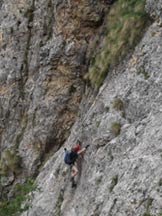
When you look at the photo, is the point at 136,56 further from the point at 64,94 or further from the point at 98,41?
the point at 64,94

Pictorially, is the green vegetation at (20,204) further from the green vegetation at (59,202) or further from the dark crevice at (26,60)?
the dark crevice at (26,60)

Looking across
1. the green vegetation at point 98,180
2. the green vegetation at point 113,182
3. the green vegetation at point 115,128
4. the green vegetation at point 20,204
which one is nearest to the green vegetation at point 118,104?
the green vegetation at point 115,128

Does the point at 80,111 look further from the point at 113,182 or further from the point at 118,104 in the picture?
the point at 113,182

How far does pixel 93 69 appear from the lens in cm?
3042

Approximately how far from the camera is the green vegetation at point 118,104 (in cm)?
2484

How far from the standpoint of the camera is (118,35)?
94.0ft

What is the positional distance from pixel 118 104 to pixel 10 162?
13400mm

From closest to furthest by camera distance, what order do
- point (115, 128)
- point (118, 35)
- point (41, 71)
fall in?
point (115, 128)
point (118, 35)
point (41, 71)

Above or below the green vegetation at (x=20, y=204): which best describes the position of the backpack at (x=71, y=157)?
above

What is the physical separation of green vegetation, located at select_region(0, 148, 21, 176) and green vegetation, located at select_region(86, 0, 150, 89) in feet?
28.5

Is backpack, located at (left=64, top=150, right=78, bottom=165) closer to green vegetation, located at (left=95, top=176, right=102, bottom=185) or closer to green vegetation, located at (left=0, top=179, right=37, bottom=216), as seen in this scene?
green vegetation, located at (left=95, top=176, right=102, bottom=185)

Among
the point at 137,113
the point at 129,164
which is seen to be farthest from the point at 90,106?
the point at 129,164

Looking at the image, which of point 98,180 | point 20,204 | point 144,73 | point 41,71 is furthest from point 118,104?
point 41,71

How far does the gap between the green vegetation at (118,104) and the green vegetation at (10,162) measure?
1260cm
